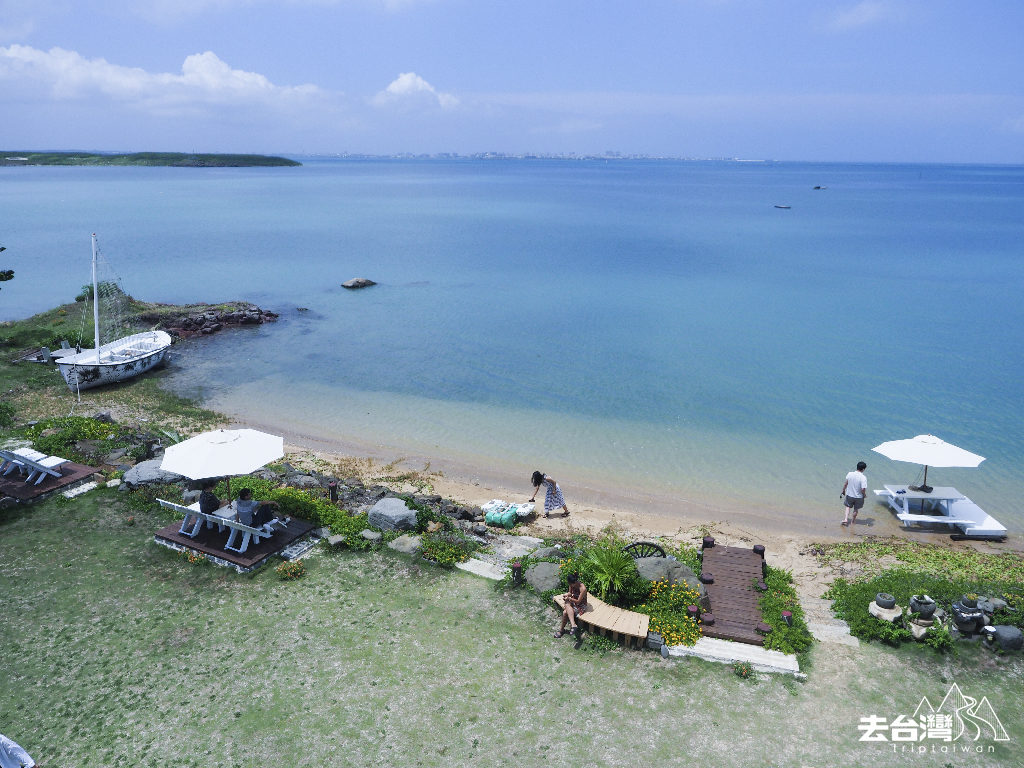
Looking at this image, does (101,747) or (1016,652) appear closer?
(101,747)

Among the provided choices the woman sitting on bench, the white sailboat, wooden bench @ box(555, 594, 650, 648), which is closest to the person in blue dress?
wooden bench @ box(555, 594, 650, 648)

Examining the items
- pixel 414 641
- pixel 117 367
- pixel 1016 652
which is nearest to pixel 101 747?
pixel 414 641

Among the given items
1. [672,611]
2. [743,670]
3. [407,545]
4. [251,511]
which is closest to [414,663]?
[407,545]

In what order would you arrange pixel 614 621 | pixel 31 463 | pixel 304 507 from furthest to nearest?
1. pixel 31 463
2. pixel 304 507
3. pixel 614 621

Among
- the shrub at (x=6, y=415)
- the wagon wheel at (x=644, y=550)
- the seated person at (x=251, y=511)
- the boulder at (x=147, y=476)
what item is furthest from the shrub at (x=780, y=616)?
Answer: the shrub at (x=6, y=415)

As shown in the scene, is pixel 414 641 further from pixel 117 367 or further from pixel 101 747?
pixel 117 367

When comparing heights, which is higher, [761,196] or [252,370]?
[761,196]

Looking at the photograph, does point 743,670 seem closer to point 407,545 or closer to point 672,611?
point 672,611
